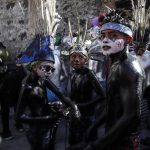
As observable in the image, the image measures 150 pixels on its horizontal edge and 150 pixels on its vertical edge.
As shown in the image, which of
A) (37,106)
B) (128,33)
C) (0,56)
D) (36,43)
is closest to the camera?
(128,33)

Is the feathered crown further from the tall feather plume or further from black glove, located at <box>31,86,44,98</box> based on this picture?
the tall feather plume

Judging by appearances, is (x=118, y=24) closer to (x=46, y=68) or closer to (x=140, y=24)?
(x=46, y=68)

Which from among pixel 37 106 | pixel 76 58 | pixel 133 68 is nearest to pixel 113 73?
pixel 133 68

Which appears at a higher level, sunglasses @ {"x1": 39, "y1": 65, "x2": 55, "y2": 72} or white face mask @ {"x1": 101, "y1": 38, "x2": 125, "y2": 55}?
white face mask @ {"x1": 101, "y1": 38, "x2": 125, "y2": 55}

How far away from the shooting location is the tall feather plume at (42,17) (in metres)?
4.67

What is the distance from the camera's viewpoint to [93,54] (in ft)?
17.7

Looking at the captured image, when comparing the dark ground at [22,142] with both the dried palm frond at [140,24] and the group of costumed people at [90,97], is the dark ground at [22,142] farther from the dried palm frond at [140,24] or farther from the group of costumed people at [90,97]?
the dried palm frond at [140,24]

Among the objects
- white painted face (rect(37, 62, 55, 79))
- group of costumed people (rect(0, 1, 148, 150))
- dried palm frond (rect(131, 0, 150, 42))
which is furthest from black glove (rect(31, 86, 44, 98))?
dried palm frond (rect(131, 0, 150, 42))

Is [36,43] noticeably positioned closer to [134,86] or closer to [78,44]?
[78,44]

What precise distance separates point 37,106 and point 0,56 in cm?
210

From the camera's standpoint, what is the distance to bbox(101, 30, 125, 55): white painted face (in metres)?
2.32

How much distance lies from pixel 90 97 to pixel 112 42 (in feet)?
5.27

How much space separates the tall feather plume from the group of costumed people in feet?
0.56

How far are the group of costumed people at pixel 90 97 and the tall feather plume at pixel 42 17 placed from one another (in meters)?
0.17
